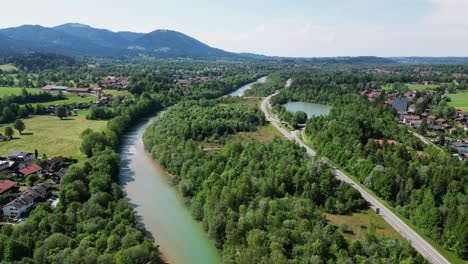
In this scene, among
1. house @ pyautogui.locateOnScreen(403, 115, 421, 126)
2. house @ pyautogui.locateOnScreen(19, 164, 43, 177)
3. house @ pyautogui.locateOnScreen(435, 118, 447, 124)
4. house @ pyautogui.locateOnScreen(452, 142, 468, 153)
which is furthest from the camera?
house @ pyautogui.locateOnScreen(403, 115, 421, 126)

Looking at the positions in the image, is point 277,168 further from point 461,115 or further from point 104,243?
point 461,115

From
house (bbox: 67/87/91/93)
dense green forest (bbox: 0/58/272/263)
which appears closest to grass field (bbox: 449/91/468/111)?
dense green forest (bbox: 0/58/272/263)

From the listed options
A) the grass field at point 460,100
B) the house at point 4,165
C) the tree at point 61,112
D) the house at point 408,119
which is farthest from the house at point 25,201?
the grass field at point 460,100

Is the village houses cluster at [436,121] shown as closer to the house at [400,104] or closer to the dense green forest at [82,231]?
the house at [400,104]

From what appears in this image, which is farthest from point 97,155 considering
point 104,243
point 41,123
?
point 41,123

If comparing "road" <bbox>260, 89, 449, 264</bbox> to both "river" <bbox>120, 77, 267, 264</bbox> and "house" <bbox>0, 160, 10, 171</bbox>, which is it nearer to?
"river" <bbox>120, 77, 267, 264</bbox>

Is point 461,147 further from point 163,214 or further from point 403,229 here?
point 163,214

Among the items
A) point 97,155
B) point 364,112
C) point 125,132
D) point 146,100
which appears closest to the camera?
point 97,155
